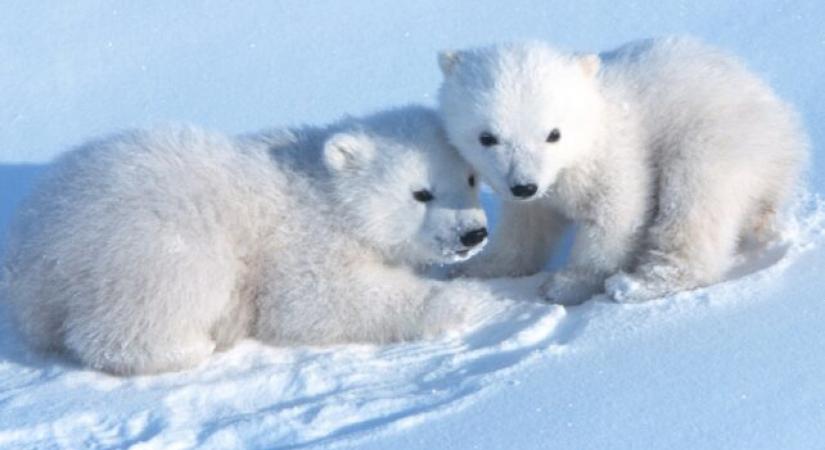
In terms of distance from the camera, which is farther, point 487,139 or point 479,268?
point 479,268

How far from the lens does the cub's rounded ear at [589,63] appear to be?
16.7 ft

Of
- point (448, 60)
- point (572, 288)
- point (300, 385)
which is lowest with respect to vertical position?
point (300, 385)

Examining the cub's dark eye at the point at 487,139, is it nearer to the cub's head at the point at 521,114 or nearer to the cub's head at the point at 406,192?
the cub's head at the point at 521,114

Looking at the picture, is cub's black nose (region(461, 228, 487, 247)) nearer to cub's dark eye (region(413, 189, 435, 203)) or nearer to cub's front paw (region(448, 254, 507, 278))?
cub's dark eye (region(413, 189, 435, 203))

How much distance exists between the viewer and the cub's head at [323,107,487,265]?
5.01m

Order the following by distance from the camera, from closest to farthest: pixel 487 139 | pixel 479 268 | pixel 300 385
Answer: pixel 300 385
pixel 487 139
pixel 479 268

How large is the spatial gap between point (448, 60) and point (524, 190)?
735 mm

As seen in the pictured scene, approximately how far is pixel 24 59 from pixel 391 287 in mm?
3090

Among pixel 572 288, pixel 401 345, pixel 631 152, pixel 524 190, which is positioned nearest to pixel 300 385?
pixel 401 345

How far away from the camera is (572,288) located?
17.0 feet

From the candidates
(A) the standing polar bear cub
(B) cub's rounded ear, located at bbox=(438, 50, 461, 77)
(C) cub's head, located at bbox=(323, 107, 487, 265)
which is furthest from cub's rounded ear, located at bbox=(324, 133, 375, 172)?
(B) cub's rounded ear, located at bbox=(438, 50, 461, 77)

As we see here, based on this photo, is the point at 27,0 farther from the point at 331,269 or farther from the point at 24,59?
the point at 331,269

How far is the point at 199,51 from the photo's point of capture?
282 inches

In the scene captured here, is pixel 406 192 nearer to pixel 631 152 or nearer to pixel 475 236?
pixel 475 236
